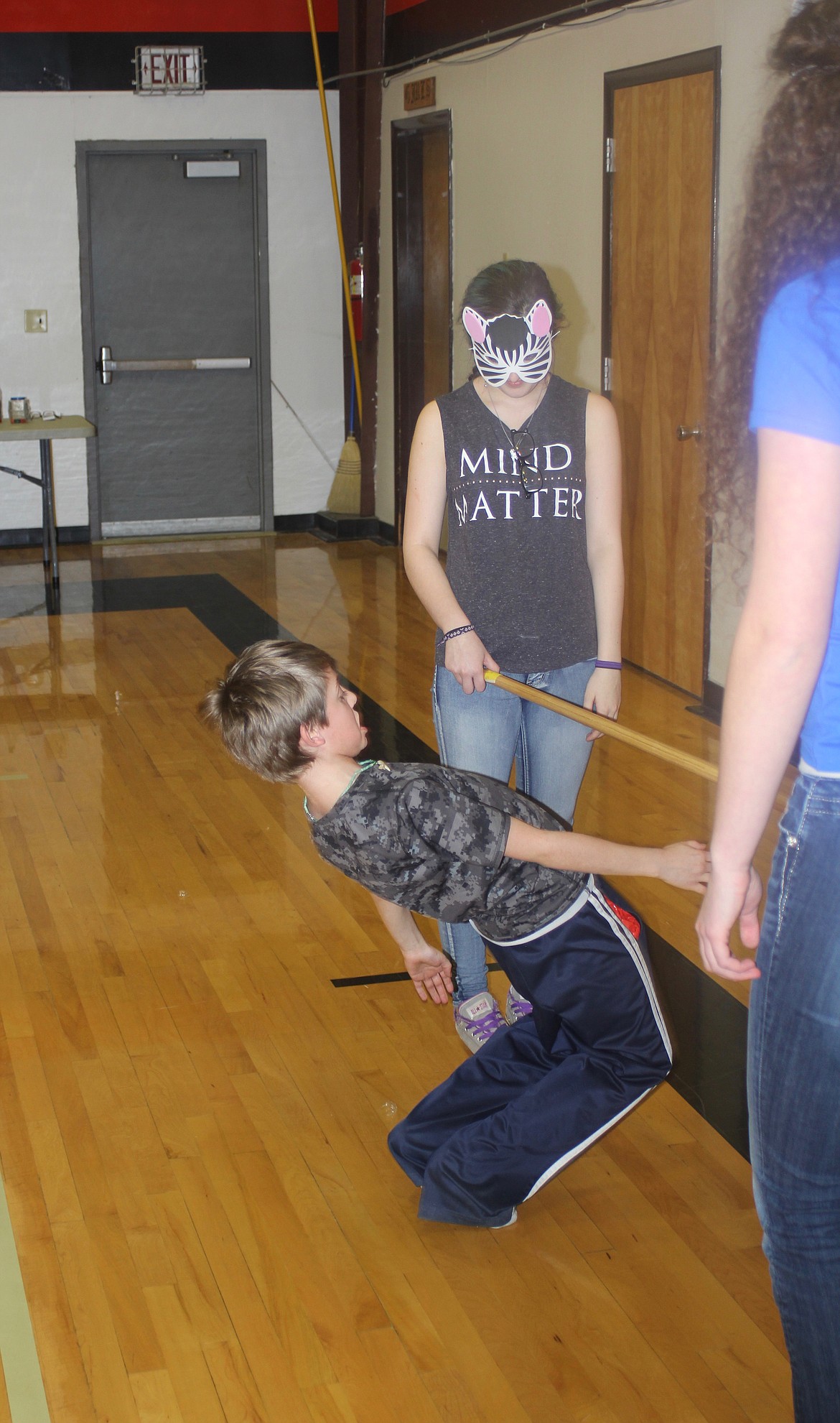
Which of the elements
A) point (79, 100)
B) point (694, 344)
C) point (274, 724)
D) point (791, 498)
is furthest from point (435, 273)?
point (791, 498)

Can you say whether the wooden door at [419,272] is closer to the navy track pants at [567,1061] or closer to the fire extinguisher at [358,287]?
the fire extinguisher at [358,287]

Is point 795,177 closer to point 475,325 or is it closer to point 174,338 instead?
point 475,325

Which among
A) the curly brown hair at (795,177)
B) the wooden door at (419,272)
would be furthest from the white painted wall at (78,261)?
the curly brown hair at (795,177)

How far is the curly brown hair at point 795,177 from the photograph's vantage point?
3.46 ft

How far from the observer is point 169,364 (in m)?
8.16

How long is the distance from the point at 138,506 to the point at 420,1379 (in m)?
7.10

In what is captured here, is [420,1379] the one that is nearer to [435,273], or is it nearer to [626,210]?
Result: [626,210]

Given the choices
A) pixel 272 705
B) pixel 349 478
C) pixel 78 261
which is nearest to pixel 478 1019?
pixel 272 705

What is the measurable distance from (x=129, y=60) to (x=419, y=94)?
5.89 feet

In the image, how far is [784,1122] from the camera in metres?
1.20

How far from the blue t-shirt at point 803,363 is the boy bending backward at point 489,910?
2.46 feet

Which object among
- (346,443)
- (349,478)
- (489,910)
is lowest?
(489,910)

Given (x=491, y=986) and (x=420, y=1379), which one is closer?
(x=420, y=1379)

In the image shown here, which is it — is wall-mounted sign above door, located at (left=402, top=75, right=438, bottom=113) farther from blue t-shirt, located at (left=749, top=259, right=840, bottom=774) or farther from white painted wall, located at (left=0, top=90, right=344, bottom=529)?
blue t-shirt, located at (left=749, top=259, right=840, bottom=774)
